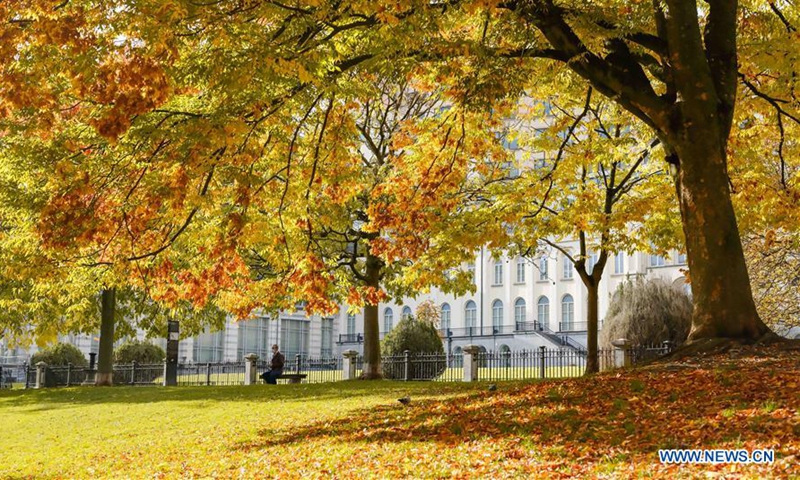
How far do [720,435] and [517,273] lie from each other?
57.6 meters

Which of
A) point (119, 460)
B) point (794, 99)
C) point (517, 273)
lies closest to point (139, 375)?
point (119, 460)

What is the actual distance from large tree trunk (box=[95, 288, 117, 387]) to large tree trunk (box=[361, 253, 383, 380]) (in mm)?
9743

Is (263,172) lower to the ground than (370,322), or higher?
higher

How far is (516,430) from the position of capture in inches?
322

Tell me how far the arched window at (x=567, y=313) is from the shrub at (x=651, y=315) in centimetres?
3459

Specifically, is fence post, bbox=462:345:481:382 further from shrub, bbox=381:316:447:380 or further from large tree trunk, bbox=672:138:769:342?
large tree trunk, bbox=672:138:769:342

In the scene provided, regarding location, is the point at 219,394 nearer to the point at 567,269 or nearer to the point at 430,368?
the point at 430,368

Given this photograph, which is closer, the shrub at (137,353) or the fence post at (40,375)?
the fence post at (40,375)

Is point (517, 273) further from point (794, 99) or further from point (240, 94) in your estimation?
point (240, 94)

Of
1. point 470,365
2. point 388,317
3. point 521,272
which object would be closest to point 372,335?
point 470,365

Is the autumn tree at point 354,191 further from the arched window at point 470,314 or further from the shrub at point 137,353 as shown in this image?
the arched window at point 470,314

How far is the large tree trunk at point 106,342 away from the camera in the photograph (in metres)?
27.3

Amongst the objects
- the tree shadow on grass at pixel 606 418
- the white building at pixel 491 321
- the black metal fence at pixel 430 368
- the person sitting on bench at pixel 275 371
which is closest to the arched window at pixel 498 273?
the white building at pixel 491 321

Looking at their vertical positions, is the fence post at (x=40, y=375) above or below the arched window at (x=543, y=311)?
below
